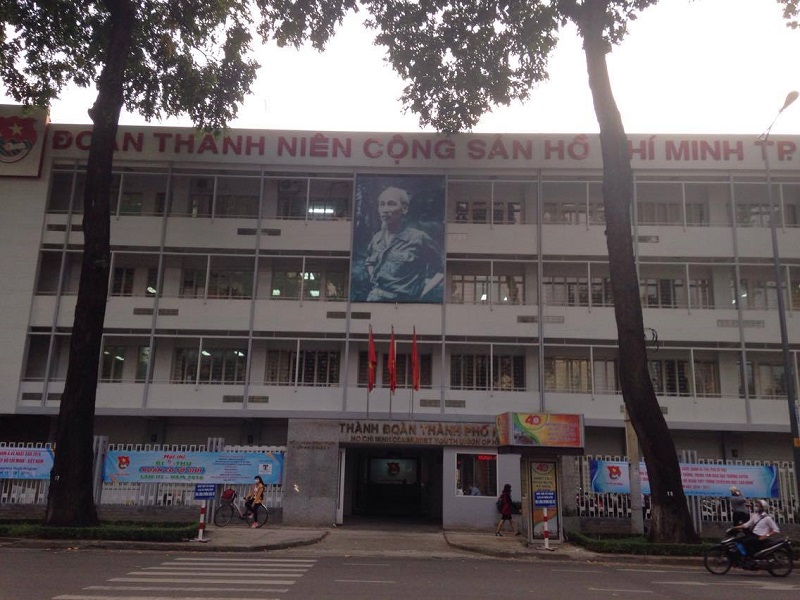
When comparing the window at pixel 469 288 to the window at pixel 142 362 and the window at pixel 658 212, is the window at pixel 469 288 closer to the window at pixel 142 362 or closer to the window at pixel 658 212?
the window at pixel 658 212

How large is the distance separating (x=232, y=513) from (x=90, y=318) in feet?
25.0

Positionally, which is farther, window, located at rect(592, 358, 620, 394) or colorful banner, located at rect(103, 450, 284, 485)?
window, located at rect(592, 358, 620, 394)

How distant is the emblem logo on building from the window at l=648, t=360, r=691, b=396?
26754mm

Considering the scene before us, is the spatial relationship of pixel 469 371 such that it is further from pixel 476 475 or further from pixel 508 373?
pixel 476 475

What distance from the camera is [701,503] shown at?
2152 cm

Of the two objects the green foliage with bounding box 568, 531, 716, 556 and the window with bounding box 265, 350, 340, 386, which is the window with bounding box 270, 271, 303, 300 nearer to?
the window with bounding box 265, 350, 340, 386

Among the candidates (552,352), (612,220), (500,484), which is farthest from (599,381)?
(612,220)

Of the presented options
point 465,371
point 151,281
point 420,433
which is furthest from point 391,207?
point 151,281

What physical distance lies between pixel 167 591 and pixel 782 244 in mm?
26493

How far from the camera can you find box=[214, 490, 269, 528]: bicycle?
21.6 meters

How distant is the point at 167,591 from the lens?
10.2 m

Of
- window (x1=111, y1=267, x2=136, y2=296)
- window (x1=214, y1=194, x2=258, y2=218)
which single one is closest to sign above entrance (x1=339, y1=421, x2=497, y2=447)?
window (x1=214, y1=194, x2=258, y2=218)

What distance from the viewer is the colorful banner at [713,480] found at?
21172 millimetres

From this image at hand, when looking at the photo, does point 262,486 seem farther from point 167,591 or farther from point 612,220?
point 612,220
